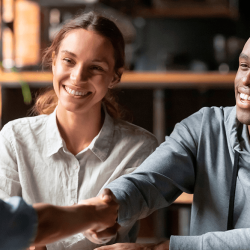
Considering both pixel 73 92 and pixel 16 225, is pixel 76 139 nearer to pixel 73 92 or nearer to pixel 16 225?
pixel 73 92

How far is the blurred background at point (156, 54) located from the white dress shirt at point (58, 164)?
114 cm

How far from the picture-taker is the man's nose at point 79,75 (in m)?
1.18

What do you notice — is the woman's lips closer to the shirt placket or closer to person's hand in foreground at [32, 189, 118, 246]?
the shirt placket

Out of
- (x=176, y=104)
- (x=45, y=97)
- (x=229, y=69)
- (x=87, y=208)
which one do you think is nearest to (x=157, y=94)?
(x=176, y=104)

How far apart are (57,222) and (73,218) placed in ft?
0.16

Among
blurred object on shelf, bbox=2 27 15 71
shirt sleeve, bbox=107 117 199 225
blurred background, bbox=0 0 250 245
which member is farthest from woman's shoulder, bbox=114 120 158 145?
blurred object on shelf, bbox=2 27 15 71

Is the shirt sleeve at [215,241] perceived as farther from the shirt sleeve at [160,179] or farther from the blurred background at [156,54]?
the blurred background at [156,54]

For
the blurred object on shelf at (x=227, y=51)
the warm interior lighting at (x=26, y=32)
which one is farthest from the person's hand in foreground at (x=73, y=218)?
the blurred object on shelf at (x=227, y=51)

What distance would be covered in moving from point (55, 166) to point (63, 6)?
2.53 meters

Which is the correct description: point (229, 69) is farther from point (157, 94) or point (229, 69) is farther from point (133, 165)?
point (133, 165)

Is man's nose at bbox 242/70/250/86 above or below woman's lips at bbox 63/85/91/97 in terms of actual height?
above

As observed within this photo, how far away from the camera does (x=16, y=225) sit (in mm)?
667

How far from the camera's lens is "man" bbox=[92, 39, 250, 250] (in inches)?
42.6

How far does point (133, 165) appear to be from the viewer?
1.27m
